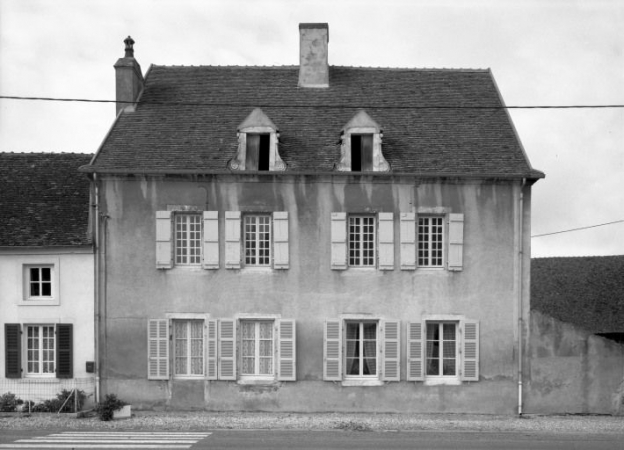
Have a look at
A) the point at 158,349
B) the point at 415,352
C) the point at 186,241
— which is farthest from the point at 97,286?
the point at 415,352

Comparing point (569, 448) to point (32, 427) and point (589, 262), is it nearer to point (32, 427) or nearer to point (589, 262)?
point (32, 427)

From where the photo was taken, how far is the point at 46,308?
73.8 feet

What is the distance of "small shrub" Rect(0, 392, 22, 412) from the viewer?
2183cm

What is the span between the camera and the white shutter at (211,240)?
2227cm

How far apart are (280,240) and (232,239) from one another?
52.0 inches

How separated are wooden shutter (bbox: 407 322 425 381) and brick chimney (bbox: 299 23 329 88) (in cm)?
835

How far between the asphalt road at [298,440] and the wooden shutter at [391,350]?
3.96 m

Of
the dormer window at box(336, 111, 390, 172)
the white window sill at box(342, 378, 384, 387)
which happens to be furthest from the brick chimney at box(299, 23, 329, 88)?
the white window sill at box(342, 378, 384, 387)

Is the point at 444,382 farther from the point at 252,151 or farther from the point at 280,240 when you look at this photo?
the point at 252,151

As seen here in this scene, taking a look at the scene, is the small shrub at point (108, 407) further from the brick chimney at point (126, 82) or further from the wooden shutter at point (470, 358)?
the wooden shutter at point (470, 358)

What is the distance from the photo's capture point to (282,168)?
2252 cm

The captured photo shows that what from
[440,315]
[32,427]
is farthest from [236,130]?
[32,427]

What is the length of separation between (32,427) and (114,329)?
4066 millimetres

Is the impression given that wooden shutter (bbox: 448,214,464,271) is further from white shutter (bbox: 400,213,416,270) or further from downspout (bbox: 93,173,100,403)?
downspout (bbox: 93,173,100,403)
